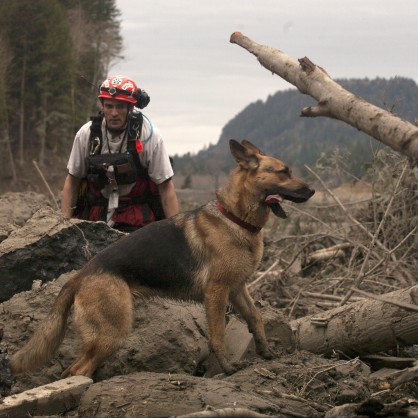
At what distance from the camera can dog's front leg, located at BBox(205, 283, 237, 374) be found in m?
7.85

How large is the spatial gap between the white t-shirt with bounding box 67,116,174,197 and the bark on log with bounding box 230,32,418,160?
123 inches

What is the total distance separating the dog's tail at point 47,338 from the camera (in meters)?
7.56

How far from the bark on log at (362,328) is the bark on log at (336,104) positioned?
89.1 inches

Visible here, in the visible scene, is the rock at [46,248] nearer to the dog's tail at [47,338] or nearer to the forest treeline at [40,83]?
the dog's tail at [47,338]

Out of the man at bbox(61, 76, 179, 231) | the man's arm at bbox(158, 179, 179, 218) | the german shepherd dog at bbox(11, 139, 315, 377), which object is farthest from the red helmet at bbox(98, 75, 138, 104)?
the german shepherd dog at bbox(11, 139, 315, 377)

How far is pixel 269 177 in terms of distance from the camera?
8.02 metres

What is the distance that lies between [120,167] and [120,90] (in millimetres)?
791

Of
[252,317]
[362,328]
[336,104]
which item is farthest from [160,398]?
[362,328]

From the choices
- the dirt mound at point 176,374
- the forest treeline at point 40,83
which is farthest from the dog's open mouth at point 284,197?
the forest treeline at point 40,83

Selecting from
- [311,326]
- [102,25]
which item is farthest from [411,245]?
[102,25]

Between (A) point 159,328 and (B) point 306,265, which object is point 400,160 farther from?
(A) point 159,328

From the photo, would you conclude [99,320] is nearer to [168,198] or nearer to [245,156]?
[245,156]

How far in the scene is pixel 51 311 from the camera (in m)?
7.68

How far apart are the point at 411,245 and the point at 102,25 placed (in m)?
63.8
